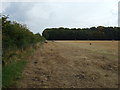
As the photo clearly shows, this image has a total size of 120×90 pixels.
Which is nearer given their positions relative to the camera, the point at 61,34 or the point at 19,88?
the point at 19,88

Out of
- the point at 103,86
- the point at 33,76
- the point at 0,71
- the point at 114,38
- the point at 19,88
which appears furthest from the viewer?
the point at 114,38

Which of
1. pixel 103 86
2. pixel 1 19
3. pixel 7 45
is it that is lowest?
pixel 103 86

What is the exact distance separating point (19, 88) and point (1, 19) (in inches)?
219

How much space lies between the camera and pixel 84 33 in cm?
12850

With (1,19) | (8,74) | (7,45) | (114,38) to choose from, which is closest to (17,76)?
(8,74)

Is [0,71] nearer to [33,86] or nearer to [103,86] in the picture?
[33,86]

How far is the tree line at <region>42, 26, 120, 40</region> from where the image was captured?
123 m

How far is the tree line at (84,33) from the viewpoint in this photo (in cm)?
12269

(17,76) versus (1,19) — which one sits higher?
(1,19)

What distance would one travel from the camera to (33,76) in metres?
10.6

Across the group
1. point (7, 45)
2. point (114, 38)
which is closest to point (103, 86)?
point (7, 45)

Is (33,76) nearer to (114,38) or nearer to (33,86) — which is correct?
(33,86)

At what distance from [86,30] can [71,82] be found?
12221 centimetres

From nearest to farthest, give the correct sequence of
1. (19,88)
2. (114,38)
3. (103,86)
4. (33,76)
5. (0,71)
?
(19,88) → (103,86) → (0,71) → (33,76) → (114,38)
